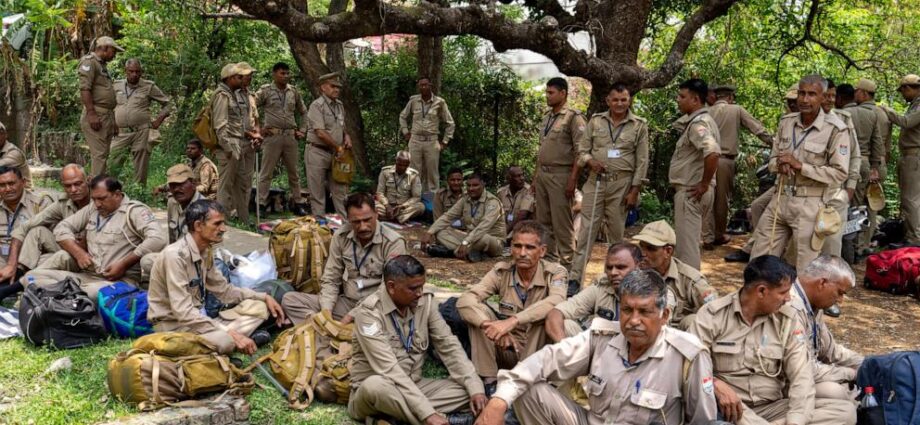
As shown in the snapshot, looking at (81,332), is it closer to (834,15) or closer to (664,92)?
(664,92)

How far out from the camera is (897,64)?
12.0 m

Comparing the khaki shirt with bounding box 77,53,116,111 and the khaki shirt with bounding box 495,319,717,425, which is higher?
the khaki shirt with bounding box 77,53,116,111

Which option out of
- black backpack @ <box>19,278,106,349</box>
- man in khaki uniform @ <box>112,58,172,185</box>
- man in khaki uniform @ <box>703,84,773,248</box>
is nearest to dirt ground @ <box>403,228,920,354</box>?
man in khaki uniform @ <box>703,84,773,248</box>

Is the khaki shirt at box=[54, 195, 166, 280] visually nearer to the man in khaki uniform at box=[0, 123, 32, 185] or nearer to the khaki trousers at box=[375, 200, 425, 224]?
the man in khaki uniform at box=[0, 123, 32, 185]

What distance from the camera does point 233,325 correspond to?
546 cm

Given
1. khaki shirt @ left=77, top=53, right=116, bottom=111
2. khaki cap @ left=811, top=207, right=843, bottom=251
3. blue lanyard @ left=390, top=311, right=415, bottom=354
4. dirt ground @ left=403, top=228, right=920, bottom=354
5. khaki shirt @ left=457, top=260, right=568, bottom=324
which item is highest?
khaki shirt @ left=77, top=53, right=116, bottom=111

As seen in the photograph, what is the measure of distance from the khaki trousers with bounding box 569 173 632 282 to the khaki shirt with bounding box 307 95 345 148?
3.66m

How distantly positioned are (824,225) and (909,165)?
3.58 metres

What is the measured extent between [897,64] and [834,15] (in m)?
1.27

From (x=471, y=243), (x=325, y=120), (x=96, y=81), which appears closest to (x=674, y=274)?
(x=471, y=243)

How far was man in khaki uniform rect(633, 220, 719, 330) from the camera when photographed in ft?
16.1

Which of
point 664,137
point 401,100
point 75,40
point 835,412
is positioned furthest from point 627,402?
point 75,40

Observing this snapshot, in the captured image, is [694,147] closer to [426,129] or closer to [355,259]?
[355,259]

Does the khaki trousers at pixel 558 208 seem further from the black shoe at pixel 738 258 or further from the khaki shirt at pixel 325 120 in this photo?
the khaki shirt at pixel 325 120
